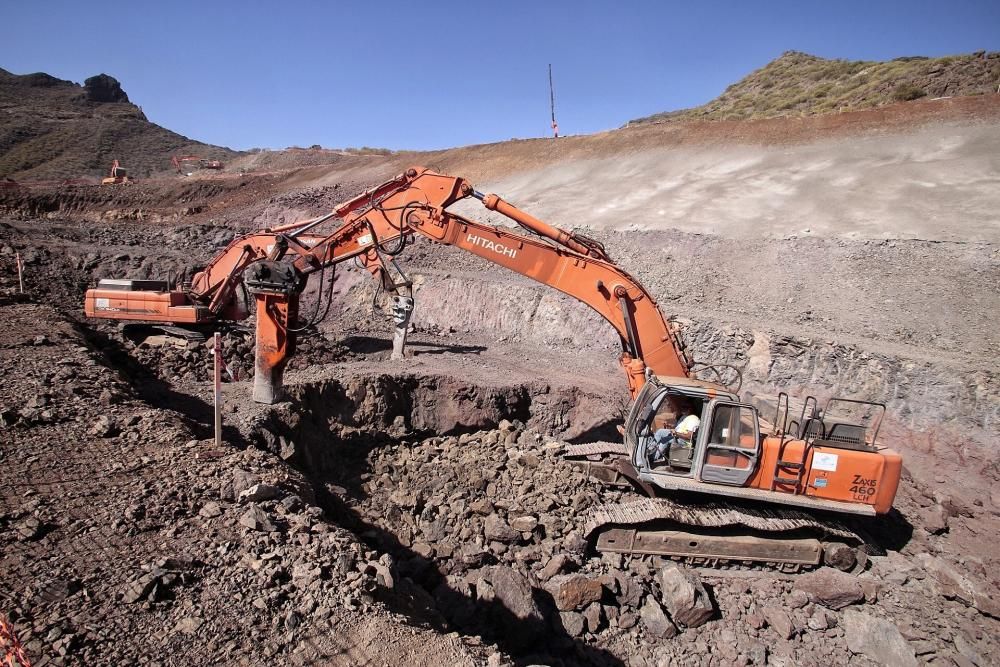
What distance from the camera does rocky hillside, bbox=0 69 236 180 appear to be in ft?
139

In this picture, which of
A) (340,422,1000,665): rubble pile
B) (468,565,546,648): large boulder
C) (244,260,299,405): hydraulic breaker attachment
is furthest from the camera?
(244,260,299,405): hydraulic breaker attachment

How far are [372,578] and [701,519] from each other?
410 cm

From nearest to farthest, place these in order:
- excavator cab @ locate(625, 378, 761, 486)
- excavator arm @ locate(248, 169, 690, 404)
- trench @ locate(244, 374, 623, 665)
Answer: trench @ locate(244, 374, 623, 665)
excavator cab @ locate(625, 378, 761, 486)
excavator arm @ locate(248, 169, 690, 404)

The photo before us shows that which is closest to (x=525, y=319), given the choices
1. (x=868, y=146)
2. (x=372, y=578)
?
(x=372, y=578)

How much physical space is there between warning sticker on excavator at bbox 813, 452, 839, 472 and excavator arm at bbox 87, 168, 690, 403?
180 cm

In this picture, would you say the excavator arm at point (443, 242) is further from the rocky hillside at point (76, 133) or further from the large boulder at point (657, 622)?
the rocky hillside at point (76, 133)

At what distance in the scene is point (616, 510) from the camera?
7.24 metres

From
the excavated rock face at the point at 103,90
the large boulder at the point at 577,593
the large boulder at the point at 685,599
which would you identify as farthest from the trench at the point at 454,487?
the excavated rock face at the point at 103,90

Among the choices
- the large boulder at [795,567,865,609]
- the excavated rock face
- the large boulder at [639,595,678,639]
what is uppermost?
the excavated rock face

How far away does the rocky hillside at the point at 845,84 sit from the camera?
82.6ft

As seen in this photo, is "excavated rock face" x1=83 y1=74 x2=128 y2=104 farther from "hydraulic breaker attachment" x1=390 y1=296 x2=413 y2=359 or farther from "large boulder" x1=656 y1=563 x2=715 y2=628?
"large boulder" x1=656 y1=563 x2=715 y2=628

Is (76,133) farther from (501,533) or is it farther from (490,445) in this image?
(501,533)

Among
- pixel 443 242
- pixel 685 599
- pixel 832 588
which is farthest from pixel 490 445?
pixel 832 588

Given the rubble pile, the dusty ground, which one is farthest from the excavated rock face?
the rubble pile
